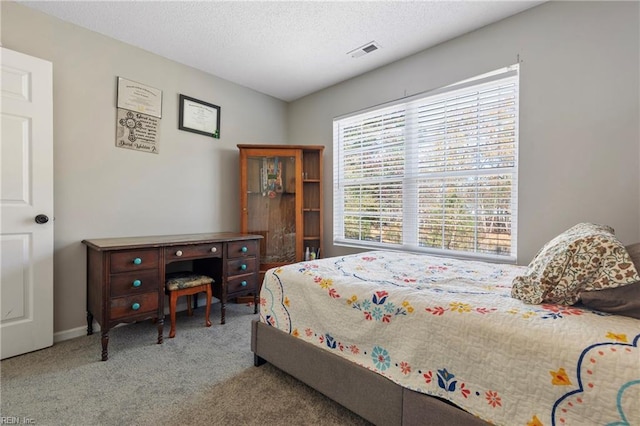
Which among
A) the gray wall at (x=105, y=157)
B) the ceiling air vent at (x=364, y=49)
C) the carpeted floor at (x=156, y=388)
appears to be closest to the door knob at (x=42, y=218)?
the gray wall at (x=105, y=157)

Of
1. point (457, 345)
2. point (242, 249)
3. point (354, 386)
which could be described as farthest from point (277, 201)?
point (457, 345)

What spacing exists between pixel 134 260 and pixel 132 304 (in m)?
0.32

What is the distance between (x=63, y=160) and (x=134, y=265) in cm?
106

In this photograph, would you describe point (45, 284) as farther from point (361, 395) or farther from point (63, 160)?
point (361, 395)

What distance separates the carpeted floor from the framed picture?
2066mm

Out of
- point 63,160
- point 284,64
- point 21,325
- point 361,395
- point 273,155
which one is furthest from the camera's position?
point 273,155

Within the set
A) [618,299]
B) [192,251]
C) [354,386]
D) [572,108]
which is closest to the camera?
[618,299]

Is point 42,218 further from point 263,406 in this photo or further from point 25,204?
point 263,406

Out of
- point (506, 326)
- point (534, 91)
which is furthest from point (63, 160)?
point (534, 91)

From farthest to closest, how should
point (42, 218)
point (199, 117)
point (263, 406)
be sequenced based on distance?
point (199, 117)
point (42, 218)
point (263, 406)

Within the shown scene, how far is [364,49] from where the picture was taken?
104 inches

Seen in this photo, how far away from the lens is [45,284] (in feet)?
6.95

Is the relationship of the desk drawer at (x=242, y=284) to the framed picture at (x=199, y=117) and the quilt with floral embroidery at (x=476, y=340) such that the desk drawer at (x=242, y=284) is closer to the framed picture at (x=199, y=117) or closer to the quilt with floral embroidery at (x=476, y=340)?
the quilt with floral embroidery at (x=476, y=340)

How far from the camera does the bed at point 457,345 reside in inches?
33.4
